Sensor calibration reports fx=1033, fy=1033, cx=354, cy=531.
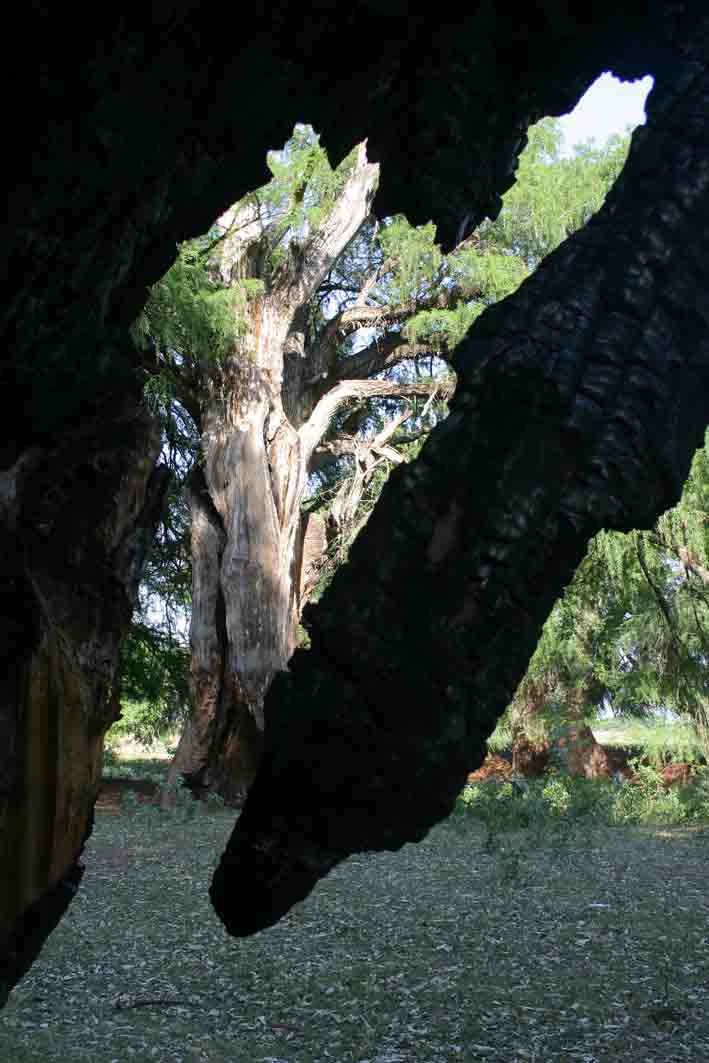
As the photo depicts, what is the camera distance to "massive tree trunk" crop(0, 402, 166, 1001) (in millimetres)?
1829

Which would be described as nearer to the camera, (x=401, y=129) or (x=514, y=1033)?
(x=401, y=129)

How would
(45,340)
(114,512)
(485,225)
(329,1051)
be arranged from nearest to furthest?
(45,340) < (114,512) < (329,1051) < (485,225)

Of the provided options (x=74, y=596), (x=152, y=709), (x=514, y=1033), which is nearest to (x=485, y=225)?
(x=152, y=709)

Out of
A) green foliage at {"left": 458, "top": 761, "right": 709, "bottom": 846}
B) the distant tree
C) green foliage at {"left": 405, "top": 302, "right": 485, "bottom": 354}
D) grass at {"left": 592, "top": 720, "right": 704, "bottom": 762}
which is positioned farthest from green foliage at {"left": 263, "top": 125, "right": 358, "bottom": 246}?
grass at {"left": 592, "top": 720, "right": 704, "bottom": 762}

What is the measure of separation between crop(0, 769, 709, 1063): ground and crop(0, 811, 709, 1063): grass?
13mm

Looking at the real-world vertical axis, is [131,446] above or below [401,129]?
below

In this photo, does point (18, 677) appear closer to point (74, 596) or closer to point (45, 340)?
point (74, 596)

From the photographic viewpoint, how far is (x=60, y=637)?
2090 millimetres

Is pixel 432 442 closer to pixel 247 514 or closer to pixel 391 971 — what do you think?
pixel 391 971

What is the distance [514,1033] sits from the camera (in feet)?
13.1

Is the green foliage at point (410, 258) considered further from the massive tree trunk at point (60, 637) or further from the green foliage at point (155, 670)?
the massive tree trunk at point (60, 637)

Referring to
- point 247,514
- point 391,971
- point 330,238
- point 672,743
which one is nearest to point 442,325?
point 330,238

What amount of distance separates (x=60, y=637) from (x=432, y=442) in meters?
0.88

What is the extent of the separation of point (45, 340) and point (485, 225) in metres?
13.1
